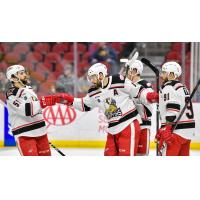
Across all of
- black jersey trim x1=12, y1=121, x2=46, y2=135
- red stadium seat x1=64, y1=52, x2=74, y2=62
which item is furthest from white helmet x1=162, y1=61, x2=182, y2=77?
red stadium seat x1=64, y1=52, x2=74, y2=62

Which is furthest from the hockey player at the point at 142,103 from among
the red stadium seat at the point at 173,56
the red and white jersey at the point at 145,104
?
the red stadium seat at the point at 173,56

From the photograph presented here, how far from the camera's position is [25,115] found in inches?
152

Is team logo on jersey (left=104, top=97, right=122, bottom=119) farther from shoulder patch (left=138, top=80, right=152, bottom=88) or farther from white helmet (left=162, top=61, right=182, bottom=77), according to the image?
white helmet (left=162, top=61, right=182, bottom=77)

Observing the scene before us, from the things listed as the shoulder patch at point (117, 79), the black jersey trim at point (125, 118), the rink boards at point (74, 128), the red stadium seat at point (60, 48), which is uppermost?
the red stadium seat at point (60, 48)

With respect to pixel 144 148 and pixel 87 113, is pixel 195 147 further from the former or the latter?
pixel 87 113

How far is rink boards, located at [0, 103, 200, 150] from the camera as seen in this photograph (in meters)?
3.92

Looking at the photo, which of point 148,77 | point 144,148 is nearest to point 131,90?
point 148,77

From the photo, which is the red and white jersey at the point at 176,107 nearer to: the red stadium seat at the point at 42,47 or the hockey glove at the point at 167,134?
the hockey glove at the point at 167,134

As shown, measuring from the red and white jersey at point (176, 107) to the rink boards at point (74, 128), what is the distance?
49 mm

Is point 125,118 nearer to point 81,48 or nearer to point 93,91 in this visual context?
point 93,91

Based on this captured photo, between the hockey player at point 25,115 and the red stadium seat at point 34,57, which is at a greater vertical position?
the red stadium seat at point 34,57

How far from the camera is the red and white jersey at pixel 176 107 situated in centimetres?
368

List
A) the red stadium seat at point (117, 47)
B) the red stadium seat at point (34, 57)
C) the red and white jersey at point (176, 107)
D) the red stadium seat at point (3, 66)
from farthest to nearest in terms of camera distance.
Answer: the red stadium seat at point (117, 47), the red stadium seat at point (34, 57), the red stadium seat at point (3, 66), the red and white jersey at point (176, 107)

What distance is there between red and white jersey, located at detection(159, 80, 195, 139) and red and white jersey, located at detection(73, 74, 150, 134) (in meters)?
0.19
